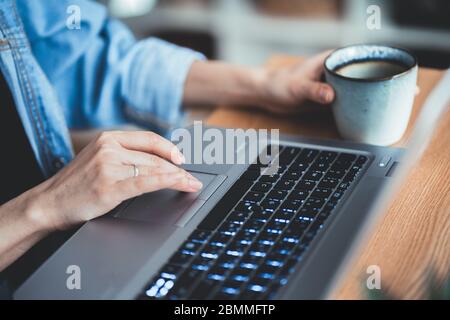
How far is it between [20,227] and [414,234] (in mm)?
453

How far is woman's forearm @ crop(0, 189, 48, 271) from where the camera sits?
0.76m

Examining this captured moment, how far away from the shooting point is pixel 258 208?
70 cm

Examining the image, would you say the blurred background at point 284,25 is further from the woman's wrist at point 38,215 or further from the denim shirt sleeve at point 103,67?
the woman's wrist at point 38,215

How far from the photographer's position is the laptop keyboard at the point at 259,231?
594 mm

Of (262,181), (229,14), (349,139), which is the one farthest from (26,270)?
(229,14)

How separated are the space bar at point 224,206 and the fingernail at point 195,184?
0.03 meters

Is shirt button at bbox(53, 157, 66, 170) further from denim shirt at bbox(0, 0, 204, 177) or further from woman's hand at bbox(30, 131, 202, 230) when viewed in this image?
woman's hand at bbox(30, 131, 202, 230)

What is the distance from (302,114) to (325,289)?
1.39 feet

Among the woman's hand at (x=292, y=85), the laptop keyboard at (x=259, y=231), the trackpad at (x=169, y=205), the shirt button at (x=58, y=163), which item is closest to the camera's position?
the laptop keyboard at (x=259, y=231)

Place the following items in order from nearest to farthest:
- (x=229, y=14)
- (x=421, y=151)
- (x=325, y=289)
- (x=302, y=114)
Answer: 1. (x=325, y=289)
2. (x=421, y=151)
3. (x=302, y=114)
4. (x=229, y=14)

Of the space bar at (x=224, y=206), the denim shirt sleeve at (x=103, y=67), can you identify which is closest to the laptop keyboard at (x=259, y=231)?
the space bar at (x=224, y=206)

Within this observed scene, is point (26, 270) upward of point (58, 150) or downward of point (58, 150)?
downward

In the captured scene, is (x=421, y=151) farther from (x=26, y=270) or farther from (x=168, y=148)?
(x=26, y=270)

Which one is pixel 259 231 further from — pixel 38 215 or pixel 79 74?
pixel 79 74
